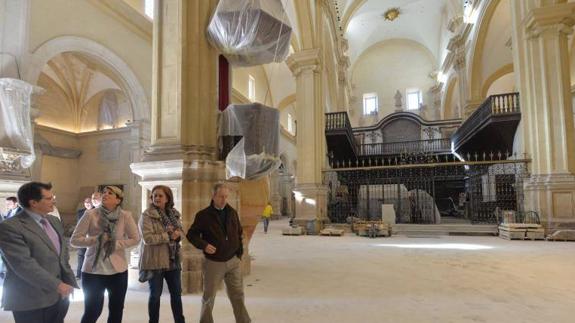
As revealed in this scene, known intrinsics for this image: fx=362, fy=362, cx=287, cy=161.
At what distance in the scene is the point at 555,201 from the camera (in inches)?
420

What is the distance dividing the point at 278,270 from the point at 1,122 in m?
6.67

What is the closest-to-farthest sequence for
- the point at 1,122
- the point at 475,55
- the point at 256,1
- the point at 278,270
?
the point at 256,1
the point at 278,270
the point at 1,122
the point at 475,55

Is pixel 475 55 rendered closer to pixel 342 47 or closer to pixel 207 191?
pixel 342 47

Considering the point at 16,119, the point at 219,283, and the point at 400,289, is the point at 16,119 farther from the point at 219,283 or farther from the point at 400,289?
the point at 400,289

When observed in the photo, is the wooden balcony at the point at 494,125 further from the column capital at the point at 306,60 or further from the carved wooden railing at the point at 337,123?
the column capital at the point at 306,60

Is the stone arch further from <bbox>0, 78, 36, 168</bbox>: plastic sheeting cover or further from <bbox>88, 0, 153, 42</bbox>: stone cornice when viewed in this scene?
<bbox>88, 0, 153, 42</bbox>: stone cornice

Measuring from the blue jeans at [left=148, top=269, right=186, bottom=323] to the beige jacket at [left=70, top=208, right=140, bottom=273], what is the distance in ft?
0.99

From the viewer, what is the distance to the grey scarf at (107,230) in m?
2.86

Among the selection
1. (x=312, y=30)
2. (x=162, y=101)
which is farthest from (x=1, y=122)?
(x=312, y=30)

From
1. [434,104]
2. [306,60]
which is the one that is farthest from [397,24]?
[306,60]

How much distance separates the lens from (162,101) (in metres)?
5.25

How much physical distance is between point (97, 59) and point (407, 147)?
19.8 m

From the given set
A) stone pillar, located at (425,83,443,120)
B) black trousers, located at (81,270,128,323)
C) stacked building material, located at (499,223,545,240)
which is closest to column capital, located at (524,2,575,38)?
stacked building material, located at (499,223,545,240)

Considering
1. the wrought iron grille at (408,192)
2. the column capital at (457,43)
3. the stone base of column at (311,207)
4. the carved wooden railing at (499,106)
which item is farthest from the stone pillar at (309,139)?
the column capital at (457,43)
